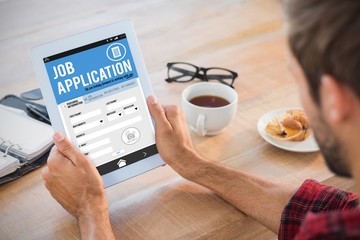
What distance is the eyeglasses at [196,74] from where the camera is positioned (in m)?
1.42

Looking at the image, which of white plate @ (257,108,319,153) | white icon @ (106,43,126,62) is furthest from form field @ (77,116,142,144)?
white plate @ (257,108,319,153)

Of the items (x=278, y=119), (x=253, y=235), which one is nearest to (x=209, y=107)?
(x=278, y=119)

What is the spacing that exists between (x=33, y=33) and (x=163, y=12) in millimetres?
449

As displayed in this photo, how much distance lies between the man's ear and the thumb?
49cm

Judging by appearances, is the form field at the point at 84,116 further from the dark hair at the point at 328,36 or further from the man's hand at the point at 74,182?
the dark hair at the point at 328,36

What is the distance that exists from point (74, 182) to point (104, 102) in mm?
168

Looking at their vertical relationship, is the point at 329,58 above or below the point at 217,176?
above

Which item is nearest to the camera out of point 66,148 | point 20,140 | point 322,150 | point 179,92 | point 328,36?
point 328,36

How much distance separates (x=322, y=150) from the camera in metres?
0.81

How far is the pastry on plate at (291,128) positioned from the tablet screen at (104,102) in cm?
31

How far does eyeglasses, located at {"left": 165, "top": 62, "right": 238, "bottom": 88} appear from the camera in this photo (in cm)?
142

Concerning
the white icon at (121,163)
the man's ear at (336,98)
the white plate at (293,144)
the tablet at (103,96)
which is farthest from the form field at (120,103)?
the man's ear at (336,98)

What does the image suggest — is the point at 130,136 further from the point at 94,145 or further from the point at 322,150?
the point at 322,150

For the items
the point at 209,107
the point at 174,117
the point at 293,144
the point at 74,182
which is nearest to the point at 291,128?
the point at 293,144
